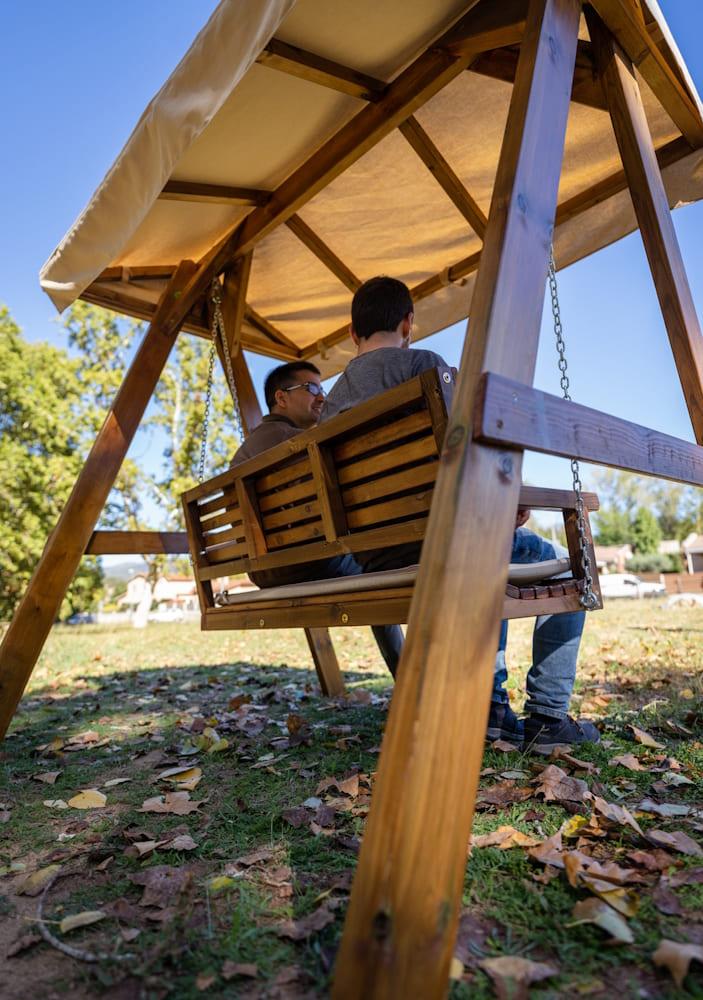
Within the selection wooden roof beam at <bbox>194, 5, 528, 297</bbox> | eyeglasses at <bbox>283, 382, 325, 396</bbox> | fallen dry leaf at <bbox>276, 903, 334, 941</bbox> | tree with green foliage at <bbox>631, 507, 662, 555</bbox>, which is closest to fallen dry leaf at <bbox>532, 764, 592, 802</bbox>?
fallen dry leaf at <bbox>276, 903, 334, 941</bbox>

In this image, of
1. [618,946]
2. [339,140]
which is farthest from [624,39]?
[618,946]

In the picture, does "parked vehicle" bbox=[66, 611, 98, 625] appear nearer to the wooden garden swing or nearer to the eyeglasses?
the wooden garden swing

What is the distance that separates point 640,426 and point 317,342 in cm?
392

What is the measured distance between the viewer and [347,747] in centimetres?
325

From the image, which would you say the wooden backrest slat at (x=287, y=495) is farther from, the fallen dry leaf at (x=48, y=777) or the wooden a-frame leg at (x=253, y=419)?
the wooden a-frame leg at (x=253, y=419)

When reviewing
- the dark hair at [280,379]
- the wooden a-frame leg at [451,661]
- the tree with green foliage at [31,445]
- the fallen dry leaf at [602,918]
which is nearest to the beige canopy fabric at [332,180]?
the dark hair at [280,379]

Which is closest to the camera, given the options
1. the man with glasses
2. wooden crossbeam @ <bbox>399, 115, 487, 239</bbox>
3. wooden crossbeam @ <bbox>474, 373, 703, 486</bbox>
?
wooden crossbeam @ <bbox>474, 373, 703, 486</bbox>

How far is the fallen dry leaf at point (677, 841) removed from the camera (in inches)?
72.4

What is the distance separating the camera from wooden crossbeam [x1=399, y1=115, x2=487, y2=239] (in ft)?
12.1

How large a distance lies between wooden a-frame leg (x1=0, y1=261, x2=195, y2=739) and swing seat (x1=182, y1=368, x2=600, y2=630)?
120 centimetres

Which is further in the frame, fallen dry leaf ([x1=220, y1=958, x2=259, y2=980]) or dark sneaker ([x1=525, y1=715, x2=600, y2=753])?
dark sneaker ([x1=525, y1=715, x2=600, y2=753])

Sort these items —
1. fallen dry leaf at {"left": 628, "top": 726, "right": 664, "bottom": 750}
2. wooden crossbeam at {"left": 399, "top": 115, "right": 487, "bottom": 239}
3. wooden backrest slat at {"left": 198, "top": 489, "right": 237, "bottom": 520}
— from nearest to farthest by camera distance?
fallen dry leaf at {"left": 628, "top": 726, "right": 664, "bottom": 750}
wooden backrest slat at {"left": 198, "top": 489, "right": 237, "bottom": 520}
wooden crossbeam at {"left": 399, "top": 115, "right": 487, "bottom": 239}

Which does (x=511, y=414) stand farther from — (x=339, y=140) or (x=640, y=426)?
(x=339, y=140)

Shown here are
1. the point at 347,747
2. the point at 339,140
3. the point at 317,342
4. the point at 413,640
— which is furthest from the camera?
the point at 317,342
